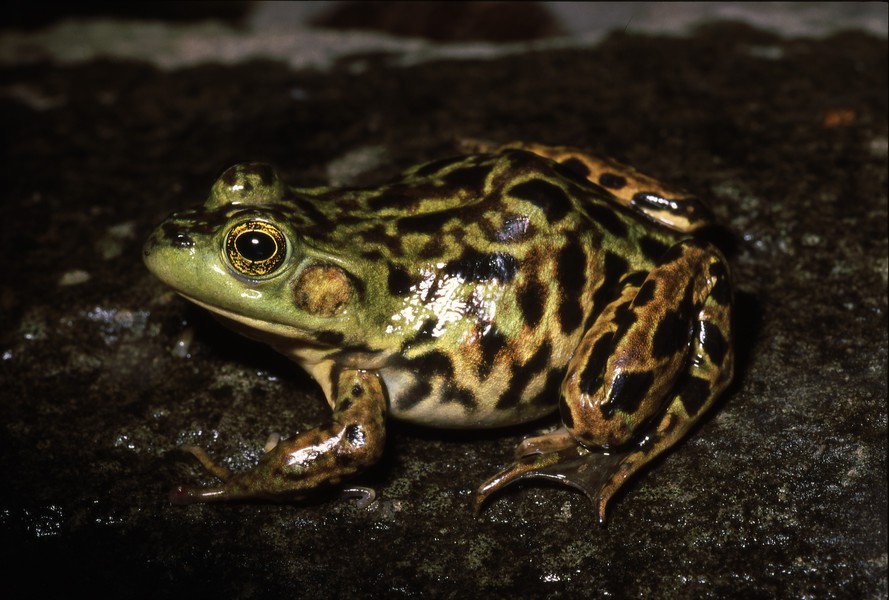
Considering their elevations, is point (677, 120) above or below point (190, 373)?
above

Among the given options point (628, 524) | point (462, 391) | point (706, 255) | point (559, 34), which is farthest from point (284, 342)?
point (559, 34)

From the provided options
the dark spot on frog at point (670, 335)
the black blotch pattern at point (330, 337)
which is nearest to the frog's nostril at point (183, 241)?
the black blotch pattern at point (330, 337)

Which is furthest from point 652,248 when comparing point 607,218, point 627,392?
point 627,392

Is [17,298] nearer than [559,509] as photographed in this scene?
No

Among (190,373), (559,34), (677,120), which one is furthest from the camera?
(559,34)

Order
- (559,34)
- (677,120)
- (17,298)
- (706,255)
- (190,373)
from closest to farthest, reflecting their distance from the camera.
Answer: (706,255) < (190,373) < (17,298) < (677,120) < (559,34)

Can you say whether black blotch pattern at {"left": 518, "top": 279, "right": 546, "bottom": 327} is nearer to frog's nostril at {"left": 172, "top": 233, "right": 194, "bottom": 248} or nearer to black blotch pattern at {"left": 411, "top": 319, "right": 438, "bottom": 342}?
black blotch pattern at {"left": 411, "top": 319, "right": 438, "bottom": 342}

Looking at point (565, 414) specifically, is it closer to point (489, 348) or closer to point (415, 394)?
point (489, 348)

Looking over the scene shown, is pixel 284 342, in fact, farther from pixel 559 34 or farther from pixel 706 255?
pixel 559 34
